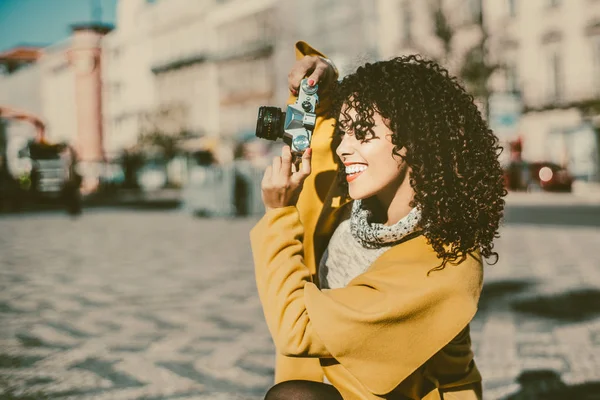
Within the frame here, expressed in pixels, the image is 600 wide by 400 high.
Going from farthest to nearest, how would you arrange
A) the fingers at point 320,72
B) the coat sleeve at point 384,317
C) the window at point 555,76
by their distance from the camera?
1. the window at point 555,76
2. the fingers at point 320,72
3. the coat sleeve at point 384,317

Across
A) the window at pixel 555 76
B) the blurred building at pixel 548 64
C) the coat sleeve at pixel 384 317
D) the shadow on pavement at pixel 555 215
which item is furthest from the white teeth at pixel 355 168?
the window at pixel 555 76

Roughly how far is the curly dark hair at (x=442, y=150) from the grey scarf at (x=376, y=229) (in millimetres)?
30

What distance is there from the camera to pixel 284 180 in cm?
184

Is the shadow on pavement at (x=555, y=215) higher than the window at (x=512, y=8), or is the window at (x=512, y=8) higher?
the window at (x=512, y=8)

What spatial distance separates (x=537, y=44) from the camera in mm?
37156

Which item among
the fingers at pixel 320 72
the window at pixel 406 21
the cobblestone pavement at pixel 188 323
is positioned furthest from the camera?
the window at pixel 406 21

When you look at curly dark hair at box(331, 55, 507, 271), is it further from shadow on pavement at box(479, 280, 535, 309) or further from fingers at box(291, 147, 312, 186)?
shadow on pavement at box(479, 280, 535, 309)

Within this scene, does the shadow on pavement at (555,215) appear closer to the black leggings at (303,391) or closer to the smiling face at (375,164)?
the smiling face at (375,164)

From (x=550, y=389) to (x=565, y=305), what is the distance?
240cm

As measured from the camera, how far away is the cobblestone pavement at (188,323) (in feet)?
13.4

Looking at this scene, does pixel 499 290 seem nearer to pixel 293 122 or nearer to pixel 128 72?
pixel 293 122

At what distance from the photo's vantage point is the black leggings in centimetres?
179

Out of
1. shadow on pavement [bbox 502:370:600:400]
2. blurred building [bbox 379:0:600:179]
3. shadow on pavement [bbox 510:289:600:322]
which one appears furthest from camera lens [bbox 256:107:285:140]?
blurred building [bbox 379:0:600:179]

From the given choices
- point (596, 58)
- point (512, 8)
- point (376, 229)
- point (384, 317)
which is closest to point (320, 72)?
point (376, 229)
